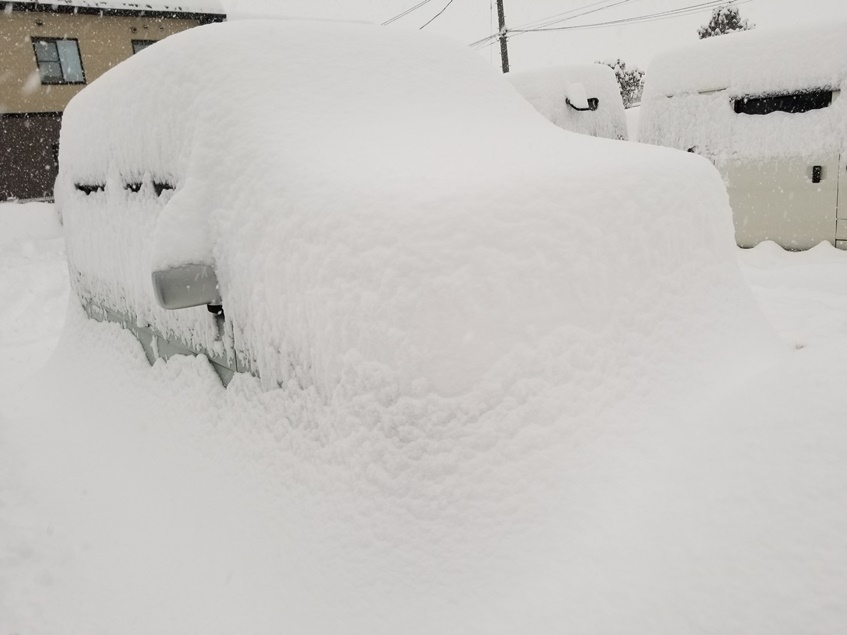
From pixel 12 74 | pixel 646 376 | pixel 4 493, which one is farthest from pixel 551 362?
pixel 12 74

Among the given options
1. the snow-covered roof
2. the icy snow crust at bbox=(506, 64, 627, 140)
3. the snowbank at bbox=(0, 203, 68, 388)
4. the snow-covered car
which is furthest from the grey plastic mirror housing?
the snow-covered roof

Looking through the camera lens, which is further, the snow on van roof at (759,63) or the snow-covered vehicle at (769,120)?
the snow-covered vehicle at (769,120)

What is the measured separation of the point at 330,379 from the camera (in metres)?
1.87

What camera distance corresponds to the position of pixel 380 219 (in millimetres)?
1669

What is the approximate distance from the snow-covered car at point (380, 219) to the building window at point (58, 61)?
18321 millimetres

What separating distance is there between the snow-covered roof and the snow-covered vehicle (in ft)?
59.4

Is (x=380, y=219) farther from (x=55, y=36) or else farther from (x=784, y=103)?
(x=55, y=36)

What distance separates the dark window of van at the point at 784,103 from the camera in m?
5.20

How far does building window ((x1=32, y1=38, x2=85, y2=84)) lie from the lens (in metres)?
17.2

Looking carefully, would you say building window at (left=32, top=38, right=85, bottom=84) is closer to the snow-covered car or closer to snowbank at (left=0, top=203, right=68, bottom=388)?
snowbank at (left=0, top=203, right=68, bottom=388)

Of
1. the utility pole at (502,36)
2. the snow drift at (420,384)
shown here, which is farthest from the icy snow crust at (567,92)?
the utility pole at (502,36)

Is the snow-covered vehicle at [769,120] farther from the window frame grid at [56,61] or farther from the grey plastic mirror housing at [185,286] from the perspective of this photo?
the window frame grid at [56,61]

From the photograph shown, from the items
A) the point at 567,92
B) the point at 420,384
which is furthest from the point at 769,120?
the point at 420,384

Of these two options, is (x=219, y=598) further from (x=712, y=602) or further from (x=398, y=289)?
(x=712, y=602)
